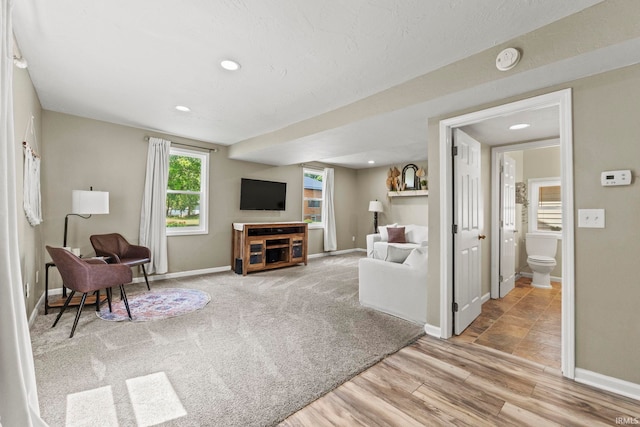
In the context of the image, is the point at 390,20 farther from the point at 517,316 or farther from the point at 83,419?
the point at 517,316

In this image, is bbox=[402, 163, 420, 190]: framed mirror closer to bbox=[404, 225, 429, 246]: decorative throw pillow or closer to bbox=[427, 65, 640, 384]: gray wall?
bbox=[404, 225, 429, 246]: decorative throw pillow

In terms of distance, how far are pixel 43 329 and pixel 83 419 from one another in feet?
5.72

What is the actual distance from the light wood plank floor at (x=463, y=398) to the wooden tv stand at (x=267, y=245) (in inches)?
135

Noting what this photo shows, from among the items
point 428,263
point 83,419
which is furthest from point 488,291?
point 83,419

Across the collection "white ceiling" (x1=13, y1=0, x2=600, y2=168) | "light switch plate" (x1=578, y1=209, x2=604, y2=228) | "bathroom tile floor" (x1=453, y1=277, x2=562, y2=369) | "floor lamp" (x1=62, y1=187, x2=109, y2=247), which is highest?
"white ceiling" (x1=13, y1=0, x2=600, y2=168)

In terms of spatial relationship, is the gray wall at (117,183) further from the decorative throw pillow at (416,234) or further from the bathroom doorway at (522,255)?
the bathroom doorway at (522,255)

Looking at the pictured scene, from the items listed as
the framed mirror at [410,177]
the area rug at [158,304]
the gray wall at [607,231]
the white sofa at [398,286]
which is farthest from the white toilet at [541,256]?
the area rug at [158,304]

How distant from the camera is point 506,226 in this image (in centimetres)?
392

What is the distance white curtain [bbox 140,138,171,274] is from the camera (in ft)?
14.3

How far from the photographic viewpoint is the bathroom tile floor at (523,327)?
239cm

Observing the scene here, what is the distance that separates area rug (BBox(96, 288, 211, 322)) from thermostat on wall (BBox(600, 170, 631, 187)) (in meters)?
3.84

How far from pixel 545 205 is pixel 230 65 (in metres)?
5.53

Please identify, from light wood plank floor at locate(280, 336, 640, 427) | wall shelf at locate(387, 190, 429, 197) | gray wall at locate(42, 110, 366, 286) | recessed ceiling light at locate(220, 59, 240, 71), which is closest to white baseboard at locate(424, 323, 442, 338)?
light wood plank floor at locate(280, 336, 640, 427)

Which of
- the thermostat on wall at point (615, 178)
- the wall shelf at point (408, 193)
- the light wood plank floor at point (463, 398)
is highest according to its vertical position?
the wall shelf at point (408, 193)
